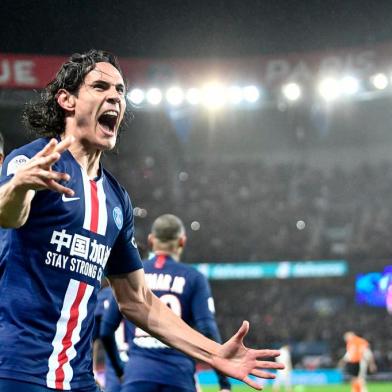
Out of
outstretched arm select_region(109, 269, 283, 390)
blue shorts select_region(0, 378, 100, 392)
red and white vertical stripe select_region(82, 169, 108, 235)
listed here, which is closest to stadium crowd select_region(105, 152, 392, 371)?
outstretched arm select_region(109, 269, 283, 390)

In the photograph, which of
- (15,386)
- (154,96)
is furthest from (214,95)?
(15,386)

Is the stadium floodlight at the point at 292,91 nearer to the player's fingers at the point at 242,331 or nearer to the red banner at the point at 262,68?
the red banner at the point at 262,68

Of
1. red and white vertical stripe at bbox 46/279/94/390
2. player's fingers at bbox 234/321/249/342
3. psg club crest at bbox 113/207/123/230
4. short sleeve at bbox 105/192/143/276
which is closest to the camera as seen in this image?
red and white vertical stripe at bbox 46/279/94/390

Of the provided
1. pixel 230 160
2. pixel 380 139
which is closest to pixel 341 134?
pixel 380 139

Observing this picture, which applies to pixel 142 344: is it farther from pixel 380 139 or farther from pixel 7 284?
pixel 380 139

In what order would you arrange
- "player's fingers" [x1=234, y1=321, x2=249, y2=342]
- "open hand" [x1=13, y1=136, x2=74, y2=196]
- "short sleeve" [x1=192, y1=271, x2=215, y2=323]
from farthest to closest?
1. "short sleeve" [x1=192, y1=271, x2=215, y2=323]
2. "player's fingers" [x1=234, y1=321, x2=249, y2=342]
3. "open hand" [x1=13, y1=136, x2=74, y2=196]

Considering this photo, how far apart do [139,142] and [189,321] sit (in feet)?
97.4

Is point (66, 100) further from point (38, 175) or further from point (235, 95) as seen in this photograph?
point (235, 95)

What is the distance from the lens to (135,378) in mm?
5738

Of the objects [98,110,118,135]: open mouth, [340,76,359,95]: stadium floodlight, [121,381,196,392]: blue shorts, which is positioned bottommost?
[121,381,196,392]: blue shorts

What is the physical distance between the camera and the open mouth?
3062 mm

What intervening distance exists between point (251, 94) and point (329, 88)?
297 cm

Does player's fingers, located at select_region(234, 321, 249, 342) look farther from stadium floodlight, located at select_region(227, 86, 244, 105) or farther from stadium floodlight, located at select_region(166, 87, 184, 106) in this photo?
stadium floodlight, located at select_region(166, 87, 184, 106)

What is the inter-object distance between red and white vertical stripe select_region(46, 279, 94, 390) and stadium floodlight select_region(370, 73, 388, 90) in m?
25.0
